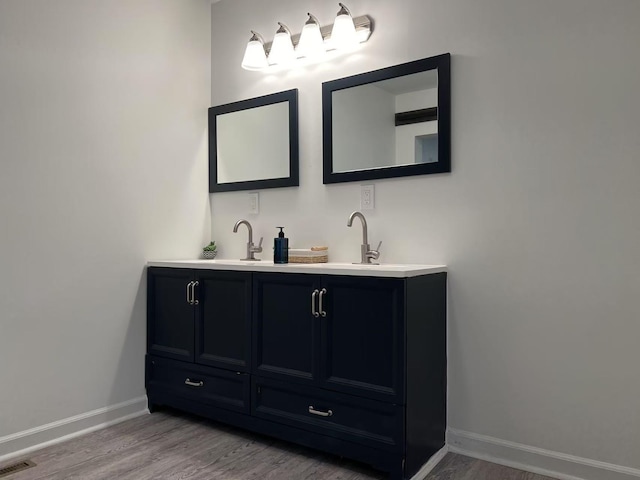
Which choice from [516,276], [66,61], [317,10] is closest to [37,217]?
[66,61]

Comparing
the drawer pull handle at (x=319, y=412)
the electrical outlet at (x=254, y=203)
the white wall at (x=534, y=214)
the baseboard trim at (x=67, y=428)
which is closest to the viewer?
the white wall at (x=534, y=214)

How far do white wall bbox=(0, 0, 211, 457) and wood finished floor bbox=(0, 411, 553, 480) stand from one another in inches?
9.5

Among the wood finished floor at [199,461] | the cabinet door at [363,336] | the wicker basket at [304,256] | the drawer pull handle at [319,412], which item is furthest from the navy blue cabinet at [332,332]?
the wood finished floor at [199,461]

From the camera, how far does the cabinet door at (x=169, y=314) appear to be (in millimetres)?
2539

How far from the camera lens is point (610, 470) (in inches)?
72.2

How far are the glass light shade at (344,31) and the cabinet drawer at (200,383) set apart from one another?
171 centimetres

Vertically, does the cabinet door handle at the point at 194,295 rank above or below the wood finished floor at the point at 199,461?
above

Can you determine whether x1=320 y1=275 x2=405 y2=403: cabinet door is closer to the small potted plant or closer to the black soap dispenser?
the black soap dispenser

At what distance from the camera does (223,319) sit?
240 cm

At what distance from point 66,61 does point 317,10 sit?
130 cm

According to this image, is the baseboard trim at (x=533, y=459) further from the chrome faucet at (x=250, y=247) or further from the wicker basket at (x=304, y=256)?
the chrome faucet at (x=250, y=247)

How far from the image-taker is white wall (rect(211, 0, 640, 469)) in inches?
Answer: 71.9

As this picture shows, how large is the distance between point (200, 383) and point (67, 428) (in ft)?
2.11

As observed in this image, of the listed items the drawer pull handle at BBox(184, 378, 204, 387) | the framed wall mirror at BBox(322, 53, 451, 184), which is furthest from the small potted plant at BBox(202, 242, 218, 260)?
Result: the framed wall mirror at BBox(322, 53, 451, 184)
